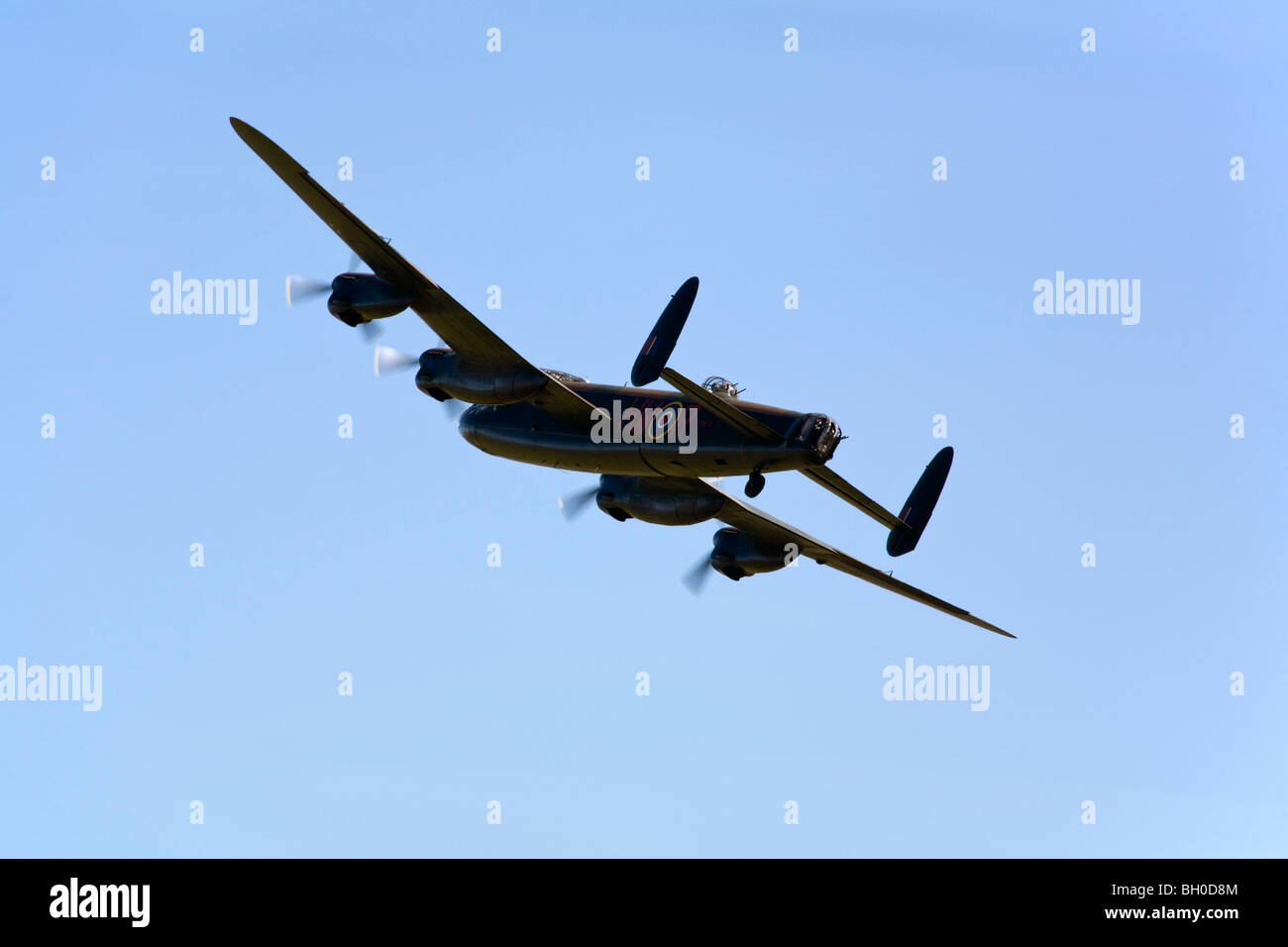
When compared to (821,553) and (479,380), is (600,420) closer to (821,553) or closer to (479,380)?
(479,380)

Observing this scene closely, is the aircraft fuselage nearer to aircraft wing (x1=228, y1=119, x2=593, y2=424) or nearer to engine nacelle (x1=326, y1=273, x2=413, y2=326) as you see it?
aircraft wing (x1=228, y1=119, x2=593, y2=424)

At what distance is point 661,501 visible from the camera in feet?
138

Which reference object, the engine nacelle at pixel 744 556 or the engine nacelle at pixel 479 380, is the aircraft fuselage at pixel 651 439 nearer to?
the engine nacelle at pixel 479 380

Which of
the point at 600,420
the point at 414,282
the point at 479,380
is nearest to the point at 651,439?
the point at 600,420

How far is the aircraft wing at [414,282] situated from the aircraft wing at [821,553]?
675 cm

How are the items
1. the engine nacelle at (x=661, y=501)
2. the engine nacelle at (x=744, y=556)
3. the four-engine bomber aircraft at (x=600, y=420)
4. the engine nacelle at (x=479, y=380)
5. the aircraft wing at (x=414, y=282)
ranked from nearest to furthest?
the aircraft wing at (x=414, y=282) < the four-engine bomber aircraft at (x=600, y=420) < the engine nacelle at (x=479, y=380) < the engine nacelle at (x=661, y=501) < the engine nacelle at (x=744, y=556)

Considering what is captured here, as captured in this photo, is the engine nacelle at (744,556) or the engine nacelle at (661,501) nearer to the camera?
the engine nacelle at (661,501)

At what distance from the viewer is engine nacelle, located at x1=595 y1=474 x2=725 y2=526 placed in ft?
137

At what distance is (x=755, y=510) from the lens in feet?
145

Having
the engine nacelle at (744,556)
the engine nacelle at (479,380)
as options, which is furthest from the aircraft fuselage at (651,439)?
the engine nacelle at (744,556)

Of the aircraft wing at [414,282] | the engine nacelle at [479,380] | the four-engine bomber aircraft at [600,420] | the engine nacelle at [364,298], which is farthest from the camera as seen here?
the engine nacelle at [479,380]

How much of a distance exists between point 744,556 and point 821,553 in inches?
83.5

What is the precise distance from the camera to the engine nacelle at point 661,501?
4191 centimetres
